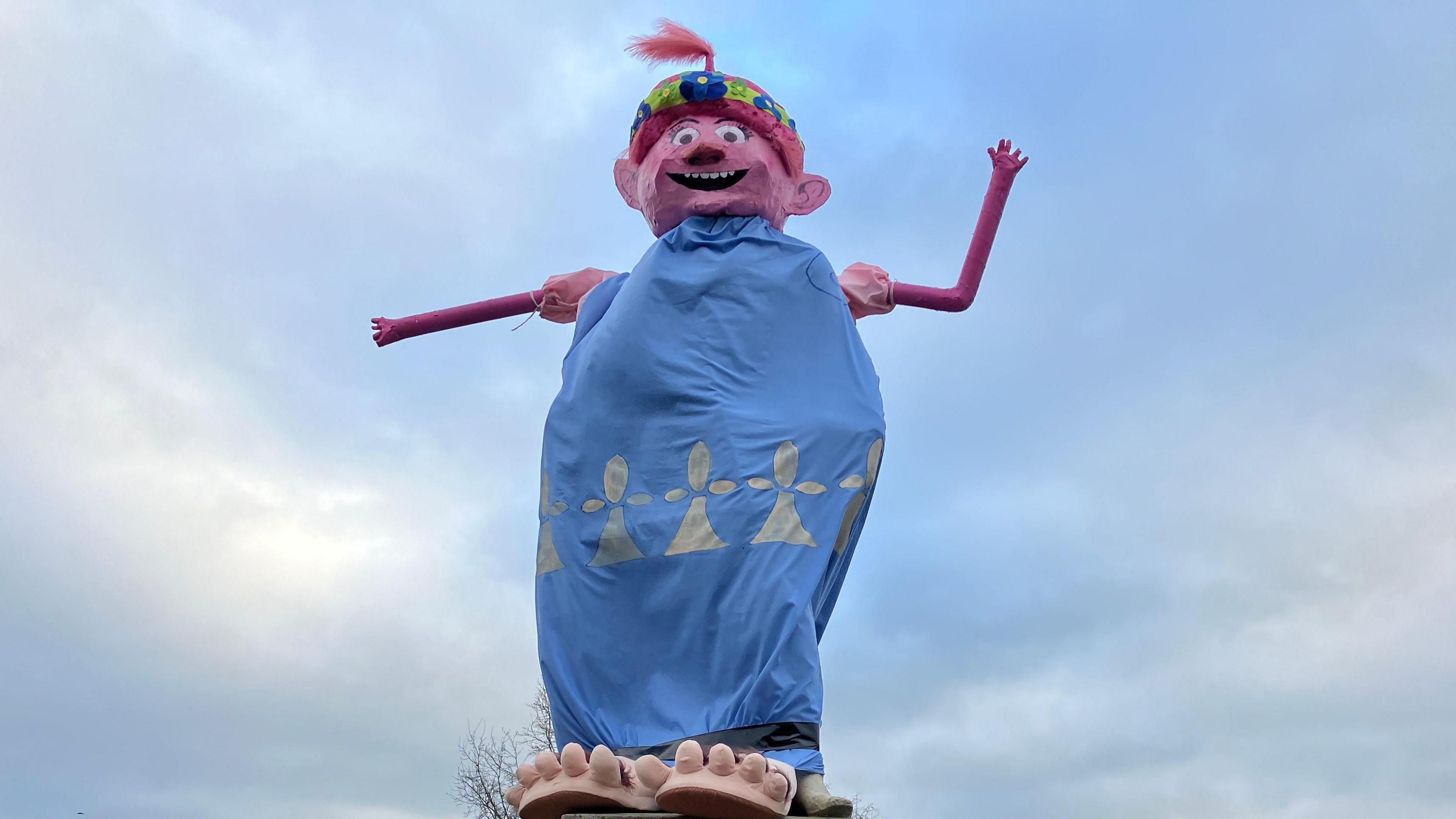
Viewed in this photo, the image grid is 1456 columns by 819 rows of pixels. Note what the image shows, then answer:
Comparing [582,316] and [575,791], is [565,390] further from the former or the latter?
[575,791]

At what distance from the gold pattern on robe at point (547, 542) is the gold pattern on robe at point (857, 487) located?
120 centimetres

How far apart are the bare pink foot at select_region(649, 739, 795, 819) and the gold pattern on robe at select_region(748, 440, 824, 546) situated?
1.13 meters

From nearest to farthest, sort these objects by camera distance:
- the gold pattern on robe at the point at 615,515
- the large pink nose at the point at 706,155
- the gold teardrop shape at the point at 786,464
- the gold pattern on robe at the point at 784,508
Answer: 1. the gold pattern on robe at the point at 784,508
2. the gold teardrop shape at the point at 786,464
3. the gold pattern on robe at the point at 615,515
4. the large pink nose at the point at 706,155

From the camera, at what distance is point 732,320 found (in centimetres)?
637

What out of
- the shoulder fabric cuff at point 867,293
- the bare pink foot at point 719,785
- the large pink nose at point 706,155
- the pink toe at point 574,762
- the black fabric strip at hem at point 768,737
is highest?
the large pink nose at point 706,155

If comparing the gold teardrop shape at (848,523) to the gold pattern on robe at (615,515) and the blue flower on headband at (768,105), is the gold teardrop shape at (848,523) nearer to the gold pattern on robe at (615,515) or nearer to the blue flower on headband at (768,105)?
the gold pattern on robe at (615,515)

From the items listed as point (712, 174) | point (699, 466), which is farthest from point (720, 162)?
point (699, 466)

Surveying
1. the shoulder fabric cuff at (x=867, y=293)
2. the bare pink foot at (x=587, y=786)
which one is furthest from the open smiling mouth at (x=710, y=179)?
the bare pink foot at (x=587, y=786)

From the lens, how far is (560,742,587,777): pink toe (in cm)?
498

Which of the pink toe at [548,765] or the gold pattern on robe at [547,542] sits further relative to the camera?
the gold pattern on robe at [547,542]

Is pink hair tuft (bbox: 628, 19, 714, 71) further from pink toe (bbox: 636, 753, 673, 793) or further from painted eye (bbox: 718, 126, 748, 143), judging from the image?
pink toe (bbox: 636, 753, 673, 793)

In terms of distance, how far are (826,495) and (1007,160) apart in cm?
203

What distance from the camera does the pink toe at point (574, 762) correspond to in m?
4.98

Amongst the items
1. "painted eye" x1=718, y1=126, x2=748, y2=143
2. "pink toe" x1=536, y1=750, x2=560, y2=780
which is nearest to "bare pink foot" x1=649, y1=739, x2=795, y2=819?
"pink toe" x1=536, y1=750, x2=560, y2=780
